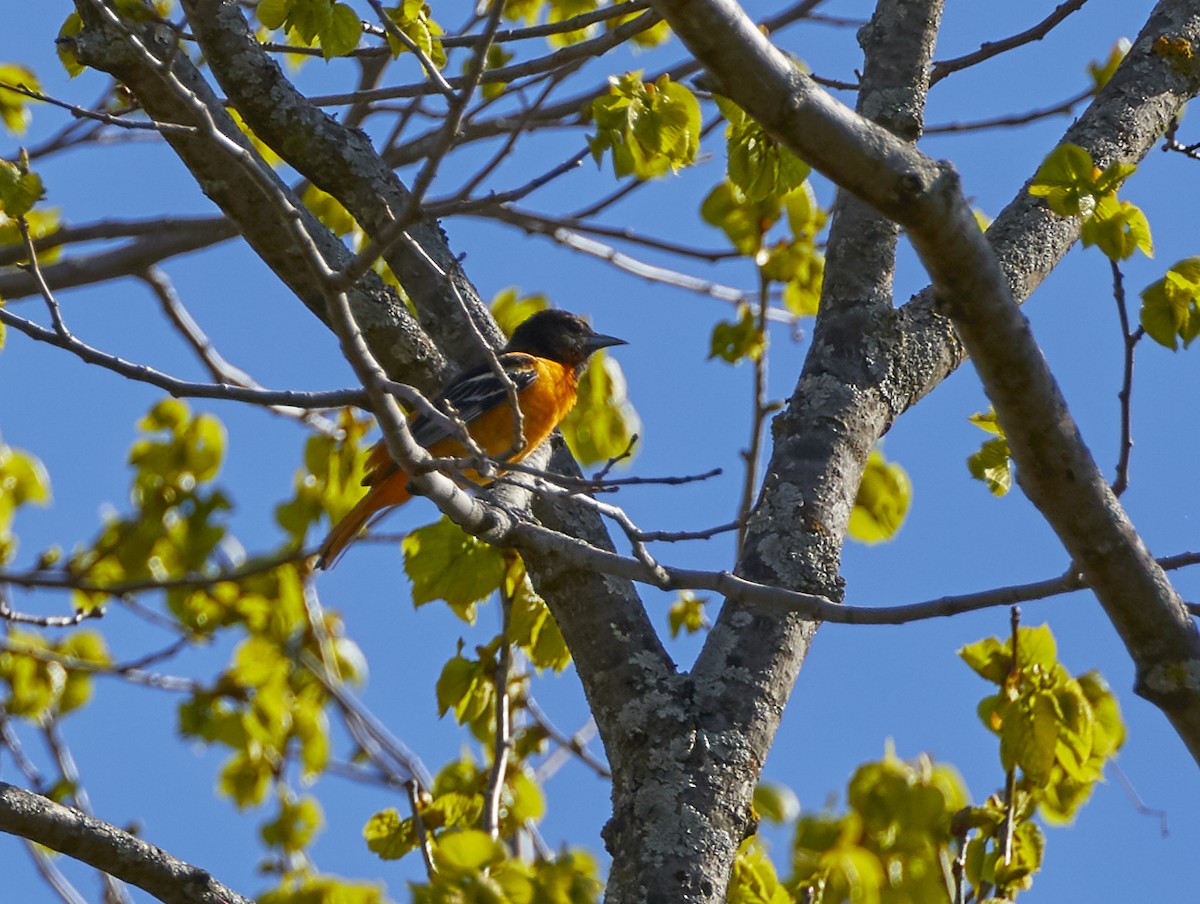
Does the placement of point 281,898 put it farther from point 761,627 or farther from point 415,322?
point 415,322

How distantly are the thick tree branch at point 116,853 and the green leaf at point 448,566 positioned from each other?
1147 mm

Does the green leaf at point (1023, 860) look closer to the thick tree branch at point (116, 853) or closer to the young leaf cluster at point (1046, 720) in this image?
the young leaf cluster at point (1046, 720)

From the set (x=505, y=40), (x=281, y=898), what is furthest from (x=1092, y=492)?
(x=505, y=40)

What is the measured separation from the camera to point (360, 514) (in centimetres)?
562

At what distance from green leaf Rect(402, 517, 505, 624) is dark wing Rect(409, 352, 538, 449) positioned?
0.30 metres

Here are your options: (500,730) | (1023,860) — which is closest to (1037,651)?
(1023,860)

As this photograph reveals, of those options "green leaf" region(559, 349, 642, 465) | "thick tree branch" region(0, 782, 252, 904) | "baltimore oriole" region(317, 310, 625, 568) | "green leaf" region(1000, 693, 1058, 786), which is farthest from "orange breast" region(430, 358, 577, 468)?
"thick tree branch" region(0, 782, 252, 904)

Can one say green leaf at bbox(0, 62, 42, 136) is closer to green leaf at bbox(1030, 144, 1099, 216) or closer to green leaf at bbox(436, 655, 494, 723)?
green leaf at bbox(436, 655, 494, 723)

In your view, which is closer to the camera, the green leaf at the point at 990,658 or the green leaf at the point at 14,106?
the green leaf at the point at 990,658

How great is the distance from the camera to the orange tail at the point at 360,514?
18.2ft

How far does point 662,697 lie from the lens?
334cm

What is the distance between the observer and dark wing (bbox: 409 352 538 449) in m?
4.24

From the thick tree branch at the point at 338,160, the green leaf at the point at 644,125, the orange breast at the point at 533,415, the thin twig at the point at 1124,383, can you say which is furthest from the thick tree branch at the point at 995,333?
the orange breast at the point at 533,415

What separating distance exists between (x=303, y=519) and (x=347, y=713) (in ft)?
3.81
